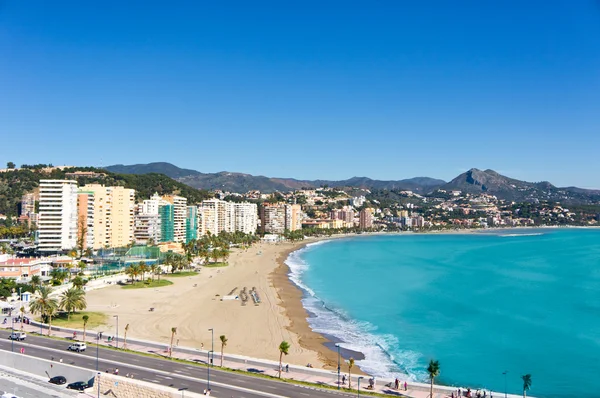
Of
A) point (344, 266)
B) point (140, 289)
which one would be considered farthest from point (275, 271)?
point (140, 289)

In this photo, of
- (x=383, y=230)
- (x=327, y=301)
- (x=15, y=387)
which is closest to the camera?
(x=15, y=387)

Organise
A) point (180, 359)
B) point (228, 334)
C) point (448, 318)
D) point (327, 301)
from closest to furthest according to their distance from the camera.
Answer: point (180, 359) < point (228, 334) < point (448, 318) < point (327, 301)

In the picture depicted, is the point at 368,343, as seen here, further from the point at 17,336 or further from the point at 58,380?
the point at 17,336

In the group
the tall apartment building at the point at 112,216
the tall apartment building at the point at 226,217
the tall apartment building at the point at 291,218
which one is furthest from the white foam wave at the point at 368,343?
the tall apartment building at the point at 291,218

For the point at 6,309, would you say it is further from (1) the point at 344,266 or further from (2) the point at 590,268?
(2) the point at 590,268

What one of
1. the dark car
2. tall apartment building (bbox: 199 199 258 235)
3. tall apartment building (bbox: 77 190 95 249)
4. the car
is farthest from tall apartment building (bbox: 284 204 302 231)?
the car
